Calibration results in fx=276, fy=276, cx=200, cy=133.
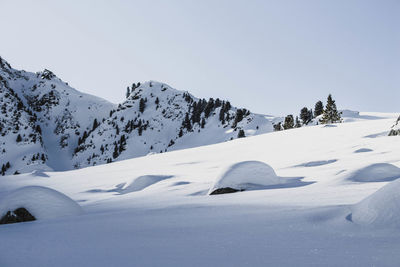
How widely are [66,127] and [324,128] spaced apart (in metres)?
152

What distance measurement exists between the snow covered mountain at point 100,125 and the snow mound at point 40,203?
272ft

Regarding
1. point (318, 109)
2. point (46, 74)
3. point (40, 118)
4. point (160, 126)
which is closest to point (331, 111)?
point (318, 109)

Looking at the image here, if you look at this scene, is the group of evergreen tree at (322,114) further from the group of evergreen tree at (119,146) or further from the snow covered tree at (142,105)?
the snow covered tree at (142,105)

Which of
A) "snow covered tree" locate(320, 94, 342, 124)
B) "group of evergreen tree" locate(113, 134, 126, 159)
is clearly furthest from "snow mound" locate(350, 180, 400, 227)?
"group of evergreen tree" locate(113, 134, 126, 159)

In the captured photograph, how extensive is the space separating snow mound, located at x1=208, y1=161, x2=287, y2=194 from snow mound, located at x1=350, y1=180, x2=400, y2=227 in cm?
453

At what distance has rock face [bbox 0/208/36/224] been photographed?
17.0 feet

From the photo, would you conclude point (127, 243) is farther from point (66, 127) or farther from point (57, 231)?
point (66, 127)

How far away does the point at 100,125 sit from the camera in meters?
140

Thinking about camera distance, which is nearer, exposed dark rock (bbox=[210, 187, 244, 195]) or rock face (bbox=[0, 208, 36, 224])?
rock face (bbox=[0, 208, 36, 224])

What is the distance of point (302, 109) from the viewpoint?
7388 centimetres

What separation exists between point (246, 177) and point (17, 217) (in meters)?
5.53

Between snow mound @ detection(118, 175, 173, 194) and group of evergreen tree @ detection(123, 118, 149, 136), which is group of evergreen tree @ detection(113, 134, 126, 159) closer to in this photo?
group of evergreen tree @ detection(123, 118, 149, 136)

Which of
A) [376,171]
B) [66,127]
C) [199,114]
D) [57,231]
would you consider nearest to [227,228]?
[57,231]

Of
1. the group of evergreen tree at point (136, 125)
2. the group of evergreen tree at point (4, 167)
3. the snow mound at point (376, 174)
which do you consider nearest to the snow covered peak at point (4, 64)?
the group of evergreen tree at point (4, 167)
